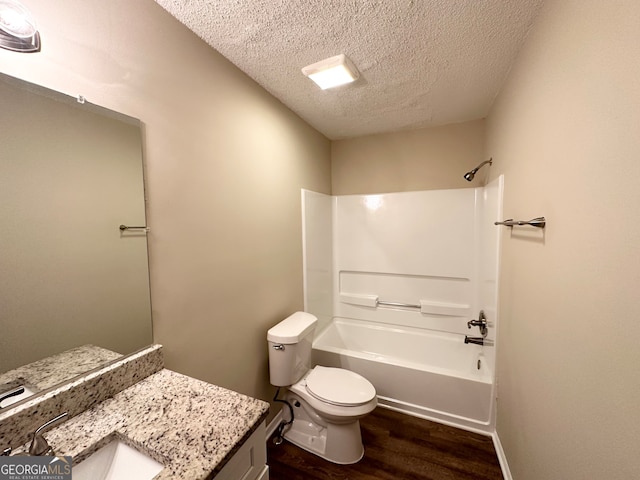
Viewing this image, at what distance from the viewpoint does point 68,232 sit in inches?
33.5

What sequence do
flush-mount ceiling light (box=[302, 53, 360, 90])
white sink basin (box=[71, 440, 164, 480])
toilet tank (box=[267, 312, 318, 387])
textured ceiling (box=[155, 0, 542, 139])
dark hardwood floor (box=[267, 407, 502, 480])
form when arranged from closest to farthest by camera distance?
white sink basin (box=[71, 440, 164, 480]) → textured ceiling (box=[155, 0, 542, 139]) → flush-mount ceiling light (box=[302, 53, 360, 90]) → dark hardwood floor (box=[267, 407, 502, 480]) → toilet tank (box=[267, 312, 318, 387])

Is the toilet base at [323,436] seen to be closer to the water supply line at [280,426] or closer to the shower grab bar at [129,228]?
the water supply line at [280,426]

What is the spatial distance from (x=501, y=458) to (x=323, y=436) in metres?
1.15

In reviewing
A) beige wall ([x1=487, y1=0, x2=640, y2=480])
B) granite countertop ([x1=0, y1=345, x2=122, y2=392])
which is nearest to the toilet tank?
granite countertop ([x1=0, y1=345, x2=122, y2=392])

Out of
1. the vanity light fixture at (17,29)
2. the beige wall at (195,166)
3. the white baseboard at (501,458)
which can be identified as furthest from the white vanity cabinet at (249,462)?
the white baseboard at (501,458)

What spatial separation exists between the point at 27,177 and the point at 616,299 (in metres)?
1.69

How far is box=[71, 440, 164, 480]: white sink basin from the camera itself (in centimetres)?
71

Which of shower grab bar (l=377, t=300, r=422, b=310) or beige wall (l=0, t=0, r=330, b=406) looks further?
shower grab bar (l=377, t=300, r=422, b=310)

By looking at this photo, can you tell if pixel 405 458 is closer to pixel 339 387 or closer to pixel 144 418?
pixel 339 387

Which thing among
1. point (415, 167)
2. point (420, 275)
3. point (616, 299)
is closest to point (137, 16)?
point (616, 299)

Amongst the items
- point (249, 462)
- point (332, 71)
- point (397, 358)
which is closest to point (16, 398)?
point (249, 462)

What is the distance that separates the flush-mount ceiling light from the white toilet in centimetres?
167

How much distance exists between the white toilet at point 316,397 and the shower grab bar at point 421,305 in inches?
40.4

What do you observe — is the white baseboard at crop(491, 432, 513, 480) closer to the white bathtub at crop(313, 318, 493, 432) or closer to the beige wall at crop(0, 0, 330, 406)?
the white bathtub at crop(313, 318, 493, 432)
